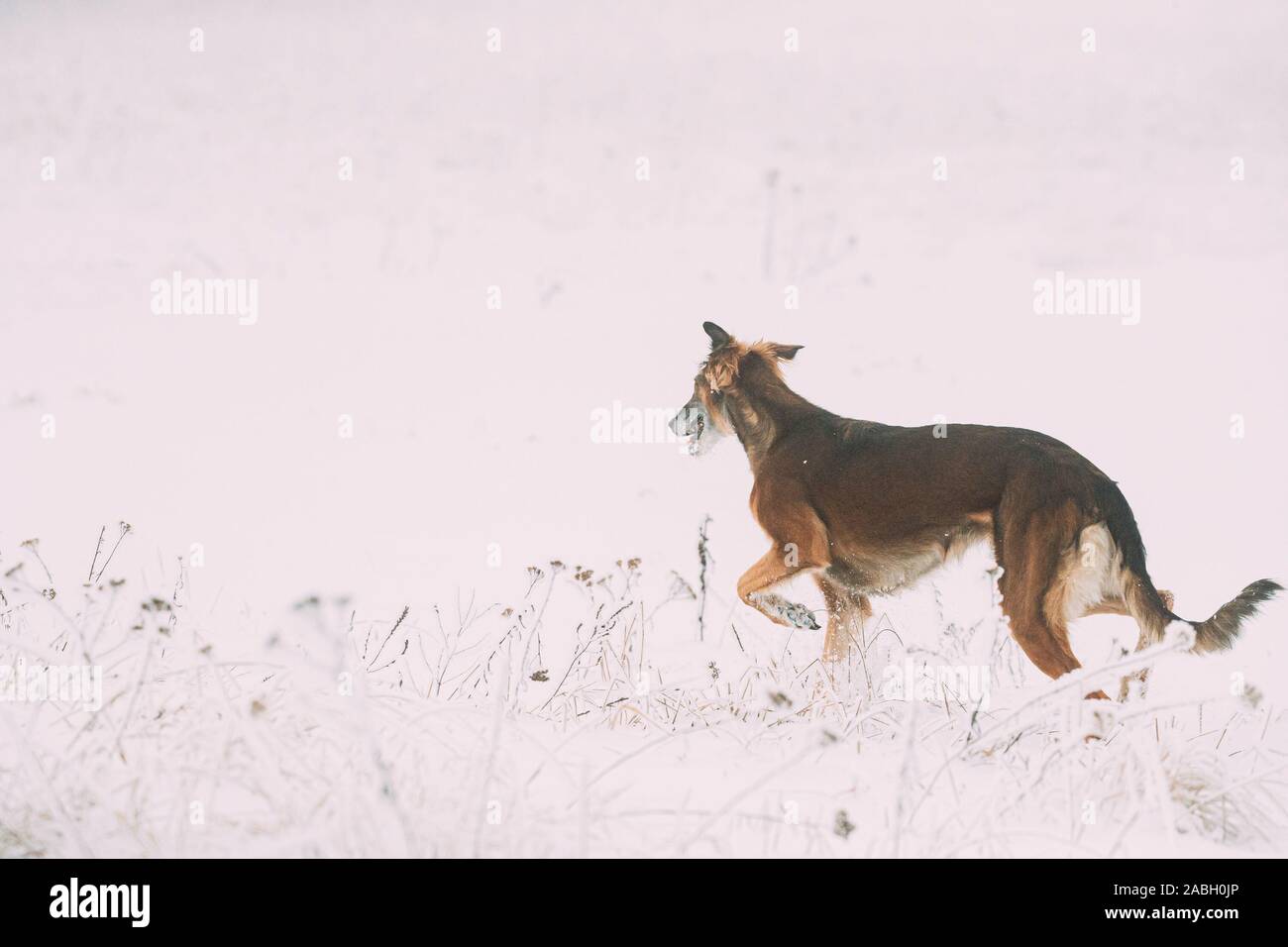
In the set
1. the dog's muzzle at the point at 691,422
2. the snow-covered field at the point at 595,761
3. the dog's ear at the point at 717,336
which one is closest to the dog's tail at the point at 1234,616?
the snow-covered field at the point at 595,761

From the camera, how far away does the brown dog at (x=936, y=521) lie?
172 inches

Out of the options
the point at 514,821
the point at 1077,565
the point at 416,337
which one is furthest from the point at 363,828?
the point at 416,337

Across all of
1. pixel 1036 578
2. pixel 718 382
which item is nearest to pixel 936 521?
pixel 1036 578

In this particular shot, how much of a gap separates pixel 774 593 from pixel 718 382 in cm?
114

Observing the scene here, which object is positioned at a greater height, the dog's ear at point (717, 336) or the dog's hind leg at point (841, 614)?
the dog's ear at point (717, 336)

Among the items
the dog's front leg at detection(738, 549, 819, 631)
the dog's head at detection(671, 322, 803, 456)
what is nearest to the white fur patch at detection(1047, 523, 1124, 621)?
the dog's front leg at detection(738, 549, 819, 631)

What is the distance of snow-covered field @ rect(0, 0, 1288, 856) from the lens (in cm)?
304

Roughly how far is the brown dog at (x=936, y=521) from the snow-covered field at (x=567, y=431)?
293 mm

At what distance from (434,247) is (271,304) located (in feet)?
5.98

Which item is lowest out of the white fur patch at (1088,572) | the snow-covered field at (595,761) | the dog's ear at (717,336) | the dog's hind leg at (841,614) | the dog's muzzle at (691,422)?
the snow-covered field at (595,761)

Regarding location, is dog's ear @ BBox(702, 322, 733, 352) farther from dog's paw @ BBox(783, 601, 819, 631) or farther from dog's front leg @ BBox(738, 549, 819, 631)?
dog's paw @ BBox(783, 601, 819, 631)

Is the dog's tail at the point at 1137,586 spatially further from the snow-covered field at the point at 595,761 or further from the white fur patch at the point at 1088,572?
the snow-covered field at the point at 595,761

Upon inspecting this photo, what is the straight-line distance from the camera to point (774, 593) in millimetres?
4992

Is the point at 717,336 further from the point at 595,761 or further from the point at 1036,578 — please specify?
the point at 595,761
